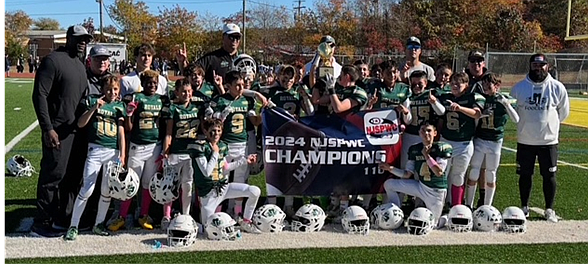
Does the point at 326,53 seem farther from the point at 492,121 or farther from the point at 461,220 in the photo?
the point at 461,220

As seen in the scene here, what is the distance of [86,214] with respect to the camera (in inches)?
229

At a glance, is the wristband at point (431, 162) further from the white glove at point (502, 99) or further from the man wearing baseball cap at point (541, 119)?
the man wearing baseball cap at point (541, 119)

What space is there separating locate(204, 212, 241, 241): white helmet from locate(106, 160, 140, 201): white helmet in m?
0.78

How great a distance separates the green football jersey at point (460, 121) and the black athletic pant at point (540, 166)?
2.46 ft

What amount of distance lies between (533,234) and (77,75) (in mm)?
4583

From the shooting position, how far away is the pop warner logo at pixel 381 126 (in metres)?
6.11

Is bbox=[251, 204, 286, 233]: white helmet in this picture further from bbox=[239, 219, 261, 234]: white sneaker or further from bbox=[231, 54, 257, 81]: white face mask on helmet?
bbox=[231, 54, 257, 81]: white face mask on helmet

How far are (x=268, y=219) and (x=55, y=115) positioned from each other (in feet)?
7.15

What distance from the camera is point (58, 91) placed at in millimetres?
5500

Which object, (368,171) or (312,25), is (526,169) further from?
(312,25)

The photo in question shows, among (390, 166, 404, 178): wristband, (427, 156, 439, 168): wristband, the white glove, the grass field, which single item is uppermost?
the white glove

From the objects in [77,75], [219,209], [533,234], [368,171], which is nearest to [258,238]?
[219,209]

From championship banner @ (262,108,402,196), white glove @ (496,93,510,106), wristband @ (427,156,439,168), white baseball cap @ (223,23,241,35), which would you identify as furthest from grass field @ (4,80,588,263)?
white baseball cap @ (223,23,241,35)

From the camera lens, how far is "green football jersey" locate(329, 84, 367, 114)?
601cm
